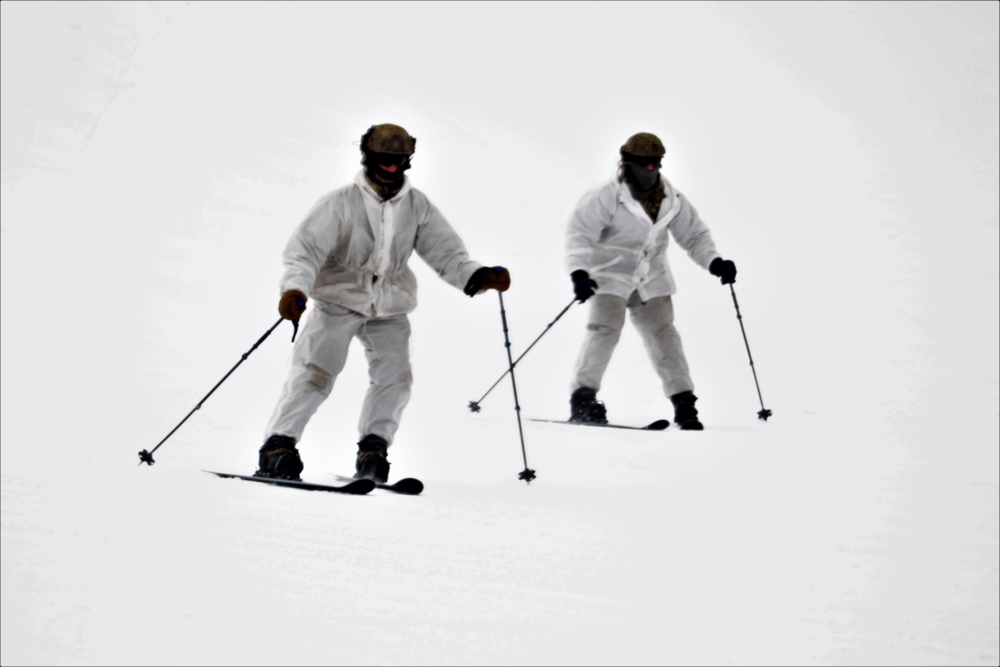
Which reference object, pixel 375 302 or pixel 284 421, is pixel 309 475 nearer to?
pixel 284 421

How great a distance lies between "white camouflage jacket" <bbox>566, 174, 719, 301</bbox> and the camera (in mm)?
6789

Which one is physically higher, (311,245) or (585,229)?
(585,229)

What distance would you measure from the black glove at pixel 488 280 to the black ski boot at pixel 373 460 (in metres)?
0.69

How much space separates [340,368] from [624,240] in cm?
236

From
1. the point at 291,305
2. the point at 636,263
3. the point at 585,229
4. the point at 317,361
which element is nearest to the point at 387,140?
the point at 291,305

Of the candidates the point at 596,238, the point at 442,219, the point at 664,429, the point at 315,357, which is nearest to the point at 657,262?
the point at 596,238

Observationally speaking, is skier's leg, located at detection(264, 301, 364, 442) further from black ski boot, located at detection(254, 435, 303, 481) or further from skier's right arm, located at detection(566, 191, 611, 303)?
skier's right arm, located at detection(566, 191, 611, 303)

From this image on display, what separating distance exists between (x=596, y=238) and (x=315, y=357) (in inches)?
90.9

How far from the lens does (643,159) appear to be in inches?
263

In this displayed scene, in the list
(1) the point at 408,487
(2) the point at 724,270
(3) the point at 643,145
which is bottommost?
(1) the point at 408,487

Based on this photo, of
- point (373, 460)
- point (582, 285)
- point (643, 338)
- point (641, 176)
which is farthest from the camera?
point (643, 338)

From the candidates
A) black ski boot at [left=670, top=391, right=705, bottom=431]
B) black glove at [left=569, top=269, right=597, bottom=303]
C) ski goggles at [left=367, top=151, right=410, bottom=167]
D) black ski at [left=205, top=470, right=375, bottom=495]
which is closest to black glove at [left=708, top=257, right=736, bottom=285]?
black ski boot at [left=670, top=391, right=705, bottom=431]

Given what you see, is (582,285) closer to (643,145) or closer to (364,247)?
(643,145)

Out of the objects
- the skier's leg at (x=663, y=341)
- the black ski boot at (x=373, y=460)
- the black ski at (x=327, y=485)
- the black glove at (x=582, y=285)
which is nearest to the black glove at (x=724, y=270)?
the skier's leg at (x=663, y=341)
